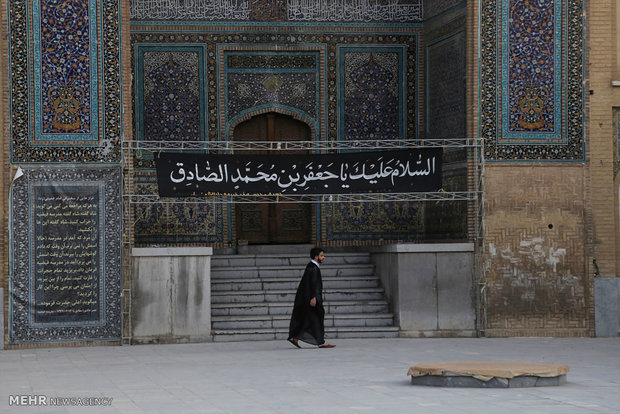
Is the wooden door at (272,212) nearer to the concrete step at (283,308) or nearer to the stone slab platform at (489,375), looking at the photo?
the concrete step at (283,308)

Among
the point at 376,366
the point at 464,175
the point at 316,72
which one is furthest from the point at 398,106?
the point at 376,366

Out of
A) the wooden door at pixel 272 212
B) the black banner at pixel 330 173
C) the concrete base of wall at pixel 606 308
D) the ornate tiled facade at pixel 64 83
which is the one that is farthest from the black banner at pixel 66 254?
the concrete base of wall at pixel 606 308

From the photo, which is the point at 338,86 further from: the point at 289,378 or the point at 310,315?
the point at 289,378

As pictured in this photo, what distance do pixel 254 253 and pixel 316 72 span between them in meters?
2.70

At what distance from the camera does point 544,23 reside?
14.1m

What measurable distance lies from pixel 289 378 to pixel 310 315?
3123 millimetres

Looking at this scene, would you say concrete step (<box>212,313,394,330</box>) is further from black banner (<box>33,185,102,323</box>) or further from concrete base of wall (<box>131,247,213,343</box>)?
black banner (<box>33,185,102,323</box>)

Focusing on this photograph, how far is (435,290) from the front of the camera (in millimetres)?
13891

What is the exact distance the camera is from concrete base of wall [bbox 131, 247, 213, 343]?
527 inches

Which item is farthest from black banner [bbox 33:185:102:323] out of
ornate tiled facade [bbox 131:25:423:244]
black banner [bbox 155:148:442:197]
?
ornate tiled facade [bbox 131:25:423:244]

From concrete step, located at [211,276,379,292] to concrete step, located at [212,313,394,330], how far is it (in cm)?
66

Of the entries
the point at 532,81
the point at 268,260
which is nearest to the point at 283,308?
the point at 268,260

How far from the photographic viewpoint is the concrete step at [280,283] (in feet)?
48.1

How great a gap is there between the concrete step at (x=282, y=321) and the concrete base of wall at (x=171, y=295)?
42cm
